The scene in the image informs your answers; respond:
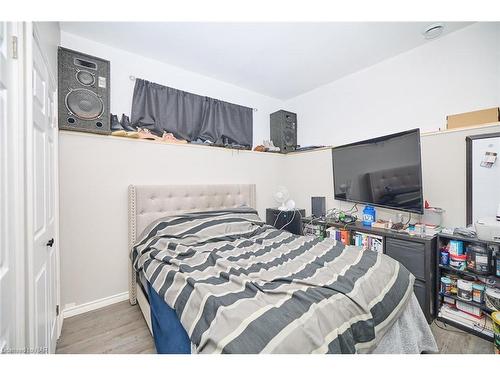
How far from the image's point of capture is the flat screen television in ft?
6.40

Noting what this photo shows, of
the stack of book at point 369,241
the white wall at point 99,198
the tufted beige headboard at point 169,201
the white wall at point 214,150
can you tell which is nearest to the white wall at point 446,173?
the white wall at point 214,150

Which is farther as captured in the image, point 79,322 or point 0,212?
point 79,322

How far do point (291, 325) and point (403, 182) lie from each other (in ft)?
6.09

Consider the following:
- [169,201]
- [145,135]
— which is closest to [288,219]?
[169,201]

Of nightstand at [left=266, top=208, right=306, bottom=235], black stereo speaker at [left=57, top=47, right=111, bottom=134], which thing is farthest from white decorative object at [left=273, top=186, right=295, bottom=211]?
black stereo speaker at [left=57, top=47, right=111, bottom=134]

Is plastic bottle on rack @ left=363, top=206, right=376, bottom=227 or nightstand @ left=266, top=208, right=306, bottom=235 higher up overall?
plastic bottle on rack @ left=363, top=206, right=376, bottom=227

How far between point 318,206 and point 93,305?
2.82 meters

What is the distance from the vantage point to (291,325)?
2.90ft

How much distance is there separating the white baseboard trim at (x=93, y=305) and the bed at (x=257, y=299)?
165mm

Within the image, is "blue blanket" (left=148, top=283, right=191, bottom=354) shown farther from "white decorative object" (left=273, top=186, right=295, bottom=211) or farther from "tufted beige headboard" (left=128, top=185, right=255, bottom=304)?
"white decorative object" (left=273, top=186, right=295, bottom=211)

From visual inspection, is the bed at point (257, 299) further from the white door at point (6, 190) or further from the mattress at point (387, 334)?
the white door at point (6, 190)
